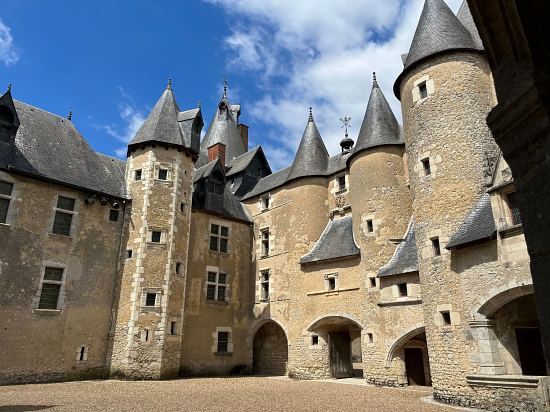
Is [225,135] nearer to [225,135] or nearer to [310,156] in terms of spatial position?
[225,135]

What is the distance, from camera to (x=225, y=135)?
2927cm

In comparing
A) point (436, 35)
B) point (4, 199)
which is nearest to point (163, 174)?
point (4, 199)

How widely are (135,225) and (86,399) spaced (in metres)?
7.73

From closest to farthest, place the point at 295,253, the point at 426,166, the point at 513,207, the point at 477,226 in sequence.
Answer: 1. the point at 513,207
2. the point at 477,226
3. the point at 426,166
4. the point at 295,253

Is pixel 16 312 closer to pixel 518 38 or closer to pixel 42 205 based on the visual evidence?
pixel 42 205

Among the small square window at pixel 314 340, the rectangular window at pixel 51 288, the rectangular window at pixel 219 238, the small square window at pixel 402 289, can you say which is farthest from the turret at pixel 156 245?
the small square window at pixel 402 289

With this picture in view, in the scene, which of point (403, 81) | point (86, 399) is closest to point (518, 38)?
point (86, 399)

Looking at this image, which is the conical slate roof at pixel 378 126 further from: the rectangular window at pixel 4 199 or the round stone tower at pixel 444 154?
the rectangular window at pixel 4 199

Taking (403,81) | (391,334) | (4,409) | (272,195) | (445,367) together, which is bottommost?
(4,409)

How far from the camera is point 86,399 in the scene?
9477 millimetres

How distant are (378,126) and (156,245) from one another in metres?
9.97

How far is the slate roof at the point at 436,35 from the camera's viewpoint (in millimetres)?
12445

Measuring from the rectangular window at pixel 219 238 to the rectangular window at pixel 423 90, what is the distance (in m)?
10.6

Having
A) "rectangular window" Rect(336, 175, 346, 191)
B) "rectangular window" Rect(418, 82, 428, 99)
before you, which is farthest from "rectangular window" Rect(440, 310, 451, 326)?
"rectangular window" Rect(336, 175, 346, 191)
